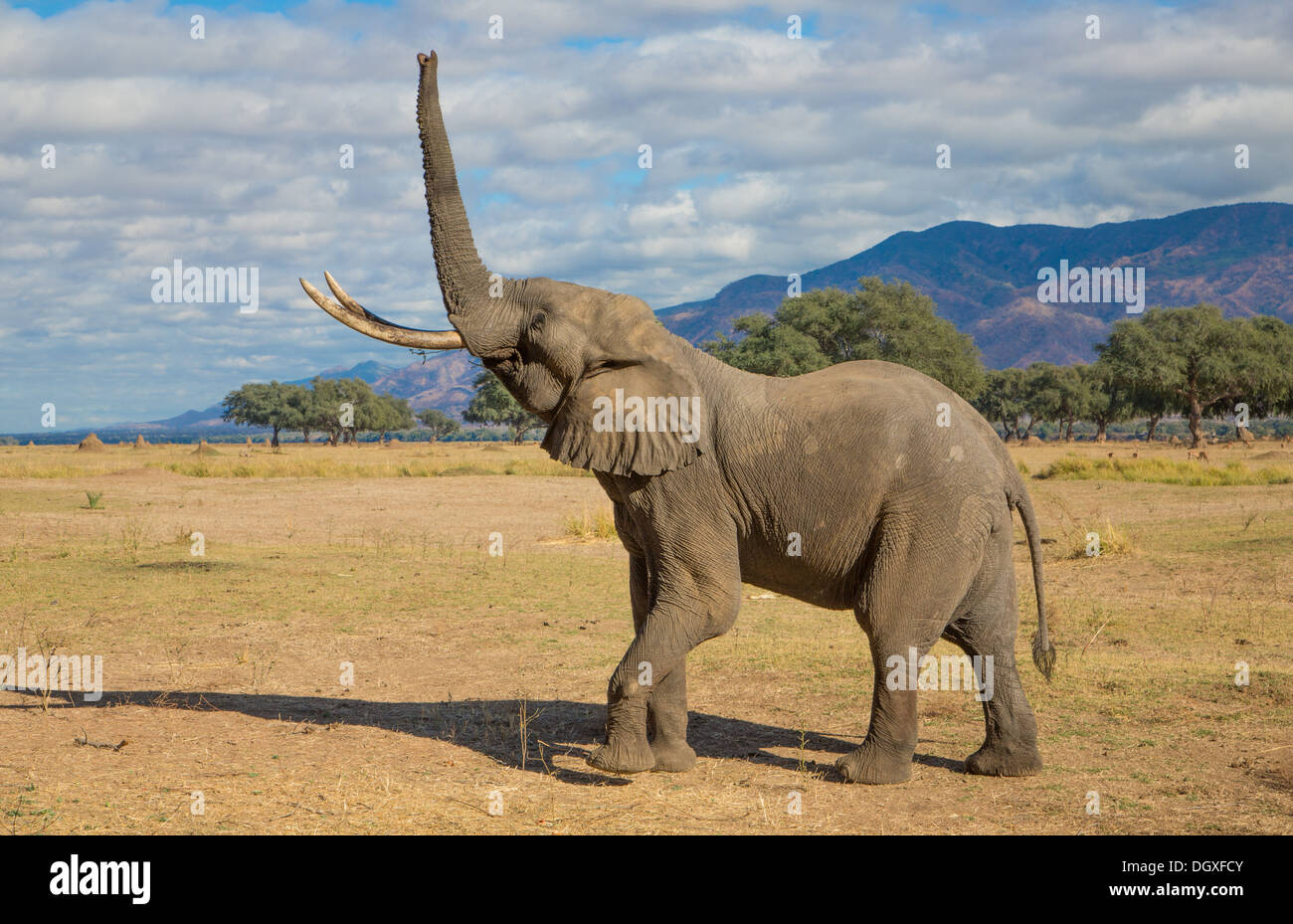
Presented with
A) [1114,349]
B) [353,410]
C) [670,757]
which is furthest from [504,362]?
[353,410]

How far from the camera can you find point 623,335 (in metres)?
6.89

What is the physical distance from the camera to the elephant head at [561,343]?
265 inches

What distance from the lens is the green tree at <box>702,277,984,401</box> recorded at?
48.8m

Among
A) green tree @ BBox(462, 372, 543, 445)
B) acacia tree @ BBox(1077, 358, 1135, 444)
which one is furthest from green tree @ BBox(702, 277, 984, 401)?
acacia tree @ BBox(1077, 358, 1135, 444)

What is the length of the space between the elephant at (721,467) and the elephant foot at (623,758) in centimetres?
1

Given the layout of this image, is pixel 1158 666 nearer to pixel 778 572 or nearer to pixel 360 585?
pixel 778 572

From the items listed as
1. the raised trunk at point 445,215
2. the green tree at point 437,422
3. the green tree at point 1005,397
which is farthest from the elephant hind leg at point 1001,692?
the green tree at point 437,422

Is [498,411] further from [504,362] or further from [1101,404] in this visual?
[504,362]

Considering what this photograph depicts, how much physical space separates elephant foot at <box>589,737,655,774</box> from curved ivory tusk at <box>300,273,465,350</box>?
2602mm

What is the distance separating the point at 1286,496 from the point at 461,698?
2189cm

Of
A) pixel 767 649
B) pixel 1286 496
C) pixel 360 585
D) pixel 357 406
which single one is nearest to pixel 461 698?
pixel 767 649

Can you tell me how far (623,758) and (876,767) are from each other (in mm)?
1586

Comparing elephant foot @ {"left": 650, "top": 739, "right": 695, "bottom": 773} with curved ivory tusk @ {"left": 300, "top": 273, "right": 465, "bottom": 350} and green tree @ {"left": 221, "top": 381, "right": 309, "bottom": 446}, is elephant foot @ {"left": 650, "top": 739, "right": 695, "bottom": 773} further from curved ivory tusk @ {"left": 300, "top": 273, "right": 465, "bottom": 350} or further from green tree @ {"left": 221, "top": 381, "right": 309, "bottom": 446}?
green tree @ {"left": 221, "top": 381, "right": 309, "bottom": 446}

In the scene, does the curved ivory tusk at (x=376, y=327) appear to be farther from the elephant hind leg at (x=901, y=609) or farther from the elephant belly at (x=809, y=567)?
the elephant hind leg at (x=901, y=609)
